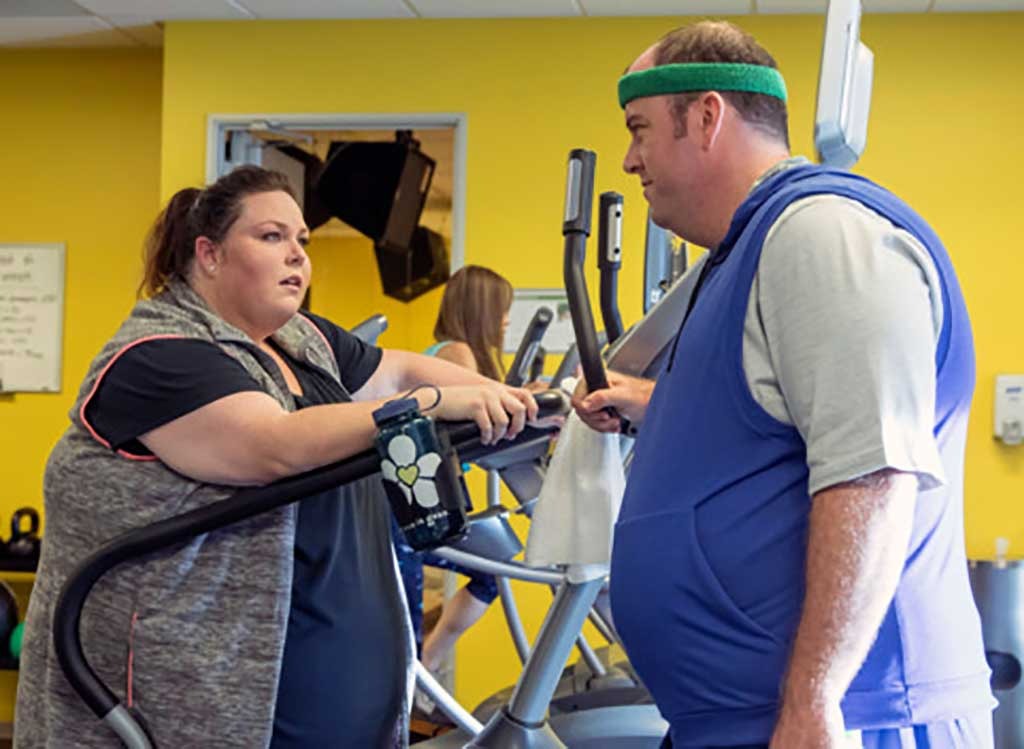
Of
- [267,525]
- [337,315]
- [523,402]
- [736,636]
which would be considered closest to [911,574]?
[736,636]

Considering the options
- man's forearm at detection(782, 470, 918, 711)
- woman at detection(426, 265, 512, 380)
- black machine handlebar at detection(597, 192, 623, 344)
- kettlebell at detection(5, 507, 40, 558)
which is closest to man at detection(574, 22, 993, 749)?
man's forearm at detection(782, 470, 918, 711)

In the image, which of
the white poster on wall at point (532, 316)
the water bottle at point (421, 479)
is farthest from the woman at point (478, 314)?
the water bottle at point (421, 479)

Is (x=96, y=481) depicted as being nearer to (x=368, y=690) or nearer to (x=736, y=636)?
(x=368, y=690)

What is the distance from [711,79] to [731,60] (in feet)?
0.10

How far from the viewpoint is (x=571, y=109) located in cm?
522

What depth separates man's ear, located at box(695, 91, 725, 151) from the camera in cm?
139

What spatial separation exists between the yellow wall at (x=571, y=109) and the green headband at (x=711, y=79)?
3704 millimetres

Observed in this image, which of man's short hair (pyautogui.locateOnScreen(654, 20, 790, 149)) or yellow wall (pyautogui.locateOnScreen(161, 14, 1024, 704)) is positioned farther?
yellow wall (pyautogui.locateOnScreen(161, 14, 1024, 704))

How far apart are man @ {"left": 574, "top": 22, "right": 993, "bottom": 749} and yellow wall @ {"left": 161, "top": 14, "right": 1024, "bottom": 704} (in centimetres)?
387

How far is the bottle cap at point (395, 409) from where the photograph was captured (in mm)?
1574

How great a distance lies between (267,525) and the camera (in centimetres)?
169

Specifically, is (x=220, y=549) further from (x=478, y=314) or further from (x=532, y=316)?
(x=532, y=316)

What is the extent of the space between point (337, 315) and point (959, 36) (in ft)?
14.3

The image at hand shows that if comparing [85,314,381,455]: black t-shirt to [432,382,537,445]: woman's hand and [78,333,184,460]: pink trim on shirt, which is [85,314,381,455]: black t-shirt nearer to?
[78,333,184,460]: pink trim on shirt
